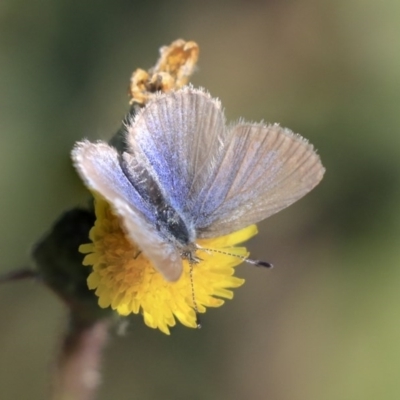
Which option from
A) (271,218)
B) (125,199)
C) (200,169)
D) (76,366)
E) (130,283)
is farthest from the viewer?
(271,218)

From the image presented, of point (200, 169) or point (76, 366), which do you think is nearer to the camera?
point (200, 169)

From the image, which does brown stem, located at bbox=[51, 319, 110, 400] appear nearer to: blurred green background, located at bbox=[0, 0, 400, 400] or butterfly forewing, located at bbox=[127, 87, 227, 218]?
butterfly forewing, located at bbox=[127, 87, 227, 218]

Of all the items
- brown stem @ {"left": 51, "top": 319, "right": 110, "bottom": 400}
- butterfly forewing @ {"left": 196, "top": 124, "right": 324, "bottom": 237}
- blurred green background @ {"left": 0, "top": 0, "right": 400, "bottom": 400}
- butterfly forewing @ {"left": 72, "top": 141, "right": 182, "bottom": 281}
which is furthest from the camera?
blurred green background @ {"left": 0, "top": 0, "right": 400, "bottom": 400}

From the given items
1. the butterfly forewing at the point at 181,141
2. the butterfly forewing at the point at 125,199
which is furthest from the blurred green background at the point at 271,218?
the butterfly forewing at the point at 125,199

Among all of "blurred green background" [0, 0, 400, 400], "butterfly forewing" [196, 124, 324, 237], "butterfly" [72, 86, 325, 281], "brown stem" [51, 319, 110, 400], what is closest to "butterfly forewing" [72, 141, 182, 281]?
"butterfly" [72, 86, 325, 281]

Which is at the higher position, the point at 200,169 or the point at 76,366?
the point at 200,169

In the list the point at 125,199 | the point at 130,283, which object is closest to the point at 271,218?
the point at 130,283

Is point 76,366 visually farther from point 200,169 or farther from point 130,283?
point 200,169

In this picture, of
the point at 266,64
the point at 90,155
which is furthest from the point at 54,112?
the point at 90,155
